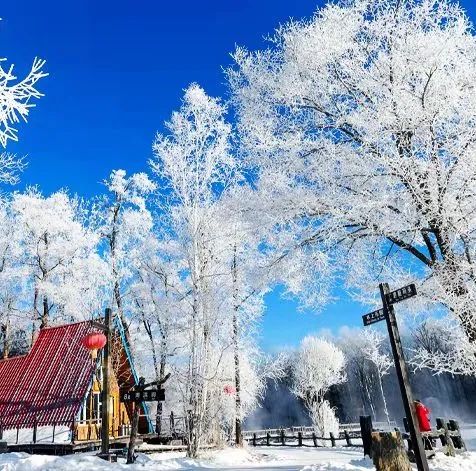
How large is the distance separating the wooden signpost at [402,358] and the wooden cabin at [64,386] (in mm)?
11500

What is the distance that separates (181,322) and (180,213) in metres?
6.38

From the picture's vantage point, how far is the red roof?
15844mm

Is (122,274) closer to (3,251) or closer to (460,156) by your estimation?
(3,251)

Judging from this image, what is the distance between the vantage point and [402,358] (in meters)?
6.86

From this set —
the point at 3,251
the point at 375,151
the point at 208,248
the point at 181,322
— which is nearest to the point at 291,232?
the point at 375,151

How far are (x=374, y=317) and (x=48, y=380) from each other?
14.4 meters

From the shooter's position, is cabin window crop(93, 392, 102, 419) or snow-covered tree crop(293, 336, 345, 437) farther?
snow-covered tree crop(293, 336, 345, 437)

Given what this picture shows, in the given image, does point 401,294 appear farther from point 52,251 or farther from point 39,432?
point 52,251

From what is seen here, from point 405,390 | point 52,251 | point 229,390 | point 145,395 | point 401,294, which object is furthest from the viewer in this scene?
point 52,251

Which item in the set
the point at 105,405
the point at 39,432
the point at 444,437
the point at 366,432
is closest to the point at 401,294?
the point at 444,437

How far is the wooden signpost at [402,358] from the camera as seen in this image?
653 centimetres

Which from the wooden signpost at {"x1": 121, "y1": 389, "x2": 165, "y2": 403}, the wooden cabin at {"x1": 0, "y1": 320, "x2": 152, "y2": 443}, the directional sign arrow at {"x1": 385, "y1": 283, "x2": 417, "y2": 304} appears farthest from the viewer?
the wooden cabin at {"x1": 0, "y1": 320, "x2": 152, "y2": 443}

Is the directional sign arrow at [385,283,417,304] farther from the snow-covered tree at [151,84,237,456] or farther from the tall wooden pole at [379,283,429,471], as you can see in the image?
the snow-covered tree at [151,84,237,456]

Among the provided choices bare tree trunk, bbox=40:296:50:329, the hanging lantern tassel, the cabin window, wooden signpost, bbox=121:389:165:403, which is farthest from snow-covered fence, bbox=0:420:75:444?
bare tree trunk, bbox=40:296:50:329
